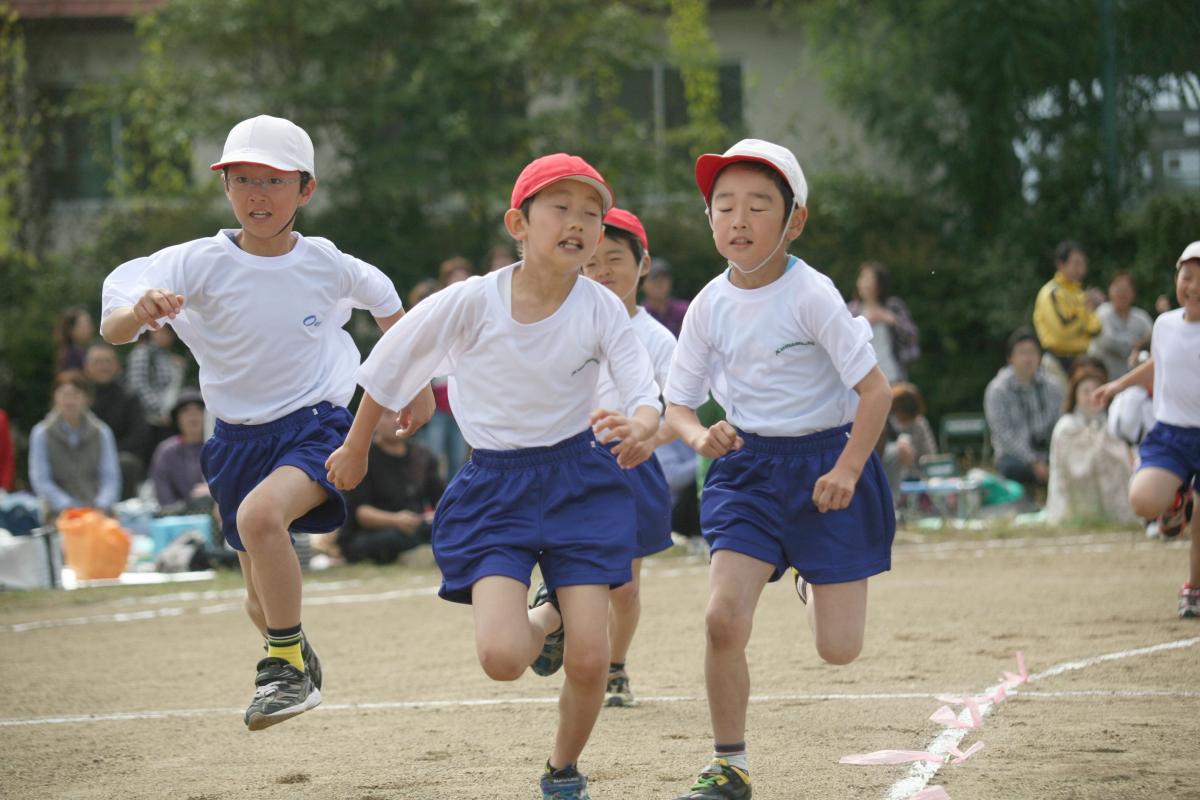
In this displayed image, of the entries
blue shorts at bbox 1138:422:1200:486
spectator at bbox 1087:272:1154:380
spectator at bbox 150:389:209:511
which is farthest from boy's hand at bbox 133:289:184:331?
spectator at bbox 1087:272:1154:380

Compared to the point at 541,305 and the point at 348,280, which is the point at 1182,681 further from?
the point at 348,280

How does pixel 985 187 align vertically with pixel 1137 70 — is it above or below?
below

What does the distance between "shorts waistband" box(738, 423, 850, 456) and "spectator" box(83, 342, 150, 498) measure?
10.6 meters

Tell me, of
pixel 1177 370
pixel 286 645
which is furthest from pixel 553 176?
pixel 1177 370

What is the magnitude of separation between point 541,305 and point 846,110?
1572 cm

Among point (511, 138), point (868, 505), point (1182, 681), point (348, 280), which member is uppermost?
point (511, 138)

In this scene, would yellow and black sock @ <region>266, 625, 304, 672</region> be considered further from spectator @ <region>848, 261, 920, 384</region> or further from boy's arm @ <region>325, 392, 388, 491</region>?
spectator @ <region>848, 261, 920, 384</region>

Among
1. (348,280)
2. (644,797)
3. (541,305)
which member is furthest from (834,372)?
(348,280)

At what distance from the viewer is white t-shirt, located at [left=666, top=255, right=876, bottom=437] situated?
5.33m

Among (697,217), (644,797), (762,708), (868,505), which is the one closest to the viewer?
(644,797)

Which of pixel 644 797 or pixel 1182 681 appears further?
pixel 1182 681

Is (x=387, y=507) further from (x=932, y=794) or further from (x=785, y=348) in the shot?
(x=932, y=794)

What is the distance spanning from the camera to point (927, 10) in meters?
18.9

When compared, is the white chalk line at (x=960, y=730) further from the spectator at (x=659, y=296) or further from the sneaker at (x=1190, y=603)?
the spectator at (x=659, y=296)
